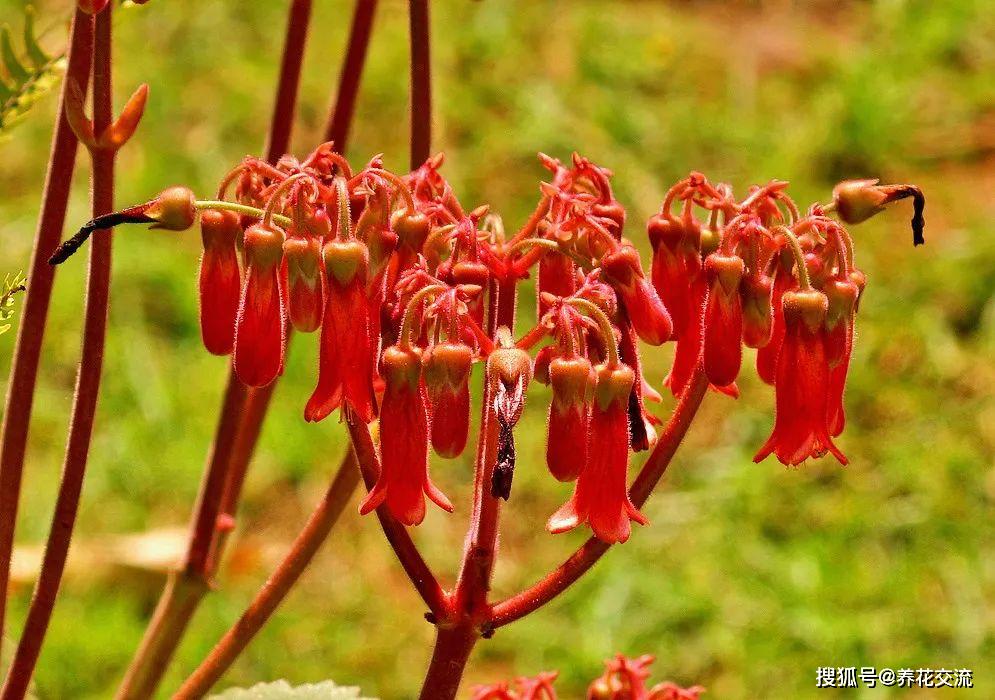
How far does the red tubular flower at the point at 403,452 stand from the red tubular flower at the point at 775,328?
28 centimetres

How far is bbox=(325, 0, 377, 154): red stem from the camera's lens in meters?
1.50

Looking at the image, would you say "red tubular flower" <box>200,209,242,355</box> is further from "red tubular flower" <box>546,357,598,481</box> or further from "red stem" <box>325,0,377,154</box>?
"red stem" <box>325,0,377,154</box>

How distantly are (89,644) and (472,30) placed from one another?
223 centimetres

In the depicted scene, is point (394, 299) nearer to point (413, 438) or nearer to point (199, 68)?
point (413, 438)

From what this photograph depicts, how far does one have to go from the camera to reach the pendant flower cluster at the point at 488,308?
1.09 meters

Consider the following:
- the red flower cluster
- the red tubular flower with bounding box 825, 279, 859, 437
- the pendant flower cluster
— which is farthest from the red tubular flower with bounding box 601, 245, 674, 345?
the red flower cluster

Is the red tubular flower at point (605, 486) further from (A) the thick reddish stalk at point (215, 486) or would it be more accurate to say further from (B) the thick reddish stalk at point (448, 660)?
(A) the thick reddish stalk at point (215, 486)

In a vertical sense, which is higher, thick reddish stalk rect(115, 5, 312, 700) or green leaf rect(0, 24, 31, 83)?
green leaf rect(0, 24, 31, 83)

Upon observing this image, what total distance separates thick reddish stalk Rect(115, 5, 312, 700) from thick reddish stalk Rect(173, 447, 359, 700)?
188 millimetres

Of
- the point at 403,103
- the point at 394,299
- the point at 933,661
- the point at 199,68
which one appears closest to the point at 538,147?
the point at 403,103

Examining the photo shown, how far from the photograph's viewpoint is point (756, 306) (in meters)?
1.14

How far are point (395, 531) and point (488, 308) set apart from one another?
20cm

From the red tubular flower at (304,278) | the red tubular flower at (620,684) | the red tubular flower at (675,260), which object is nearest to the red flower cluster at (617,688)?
the red tubular flower at (620,684)

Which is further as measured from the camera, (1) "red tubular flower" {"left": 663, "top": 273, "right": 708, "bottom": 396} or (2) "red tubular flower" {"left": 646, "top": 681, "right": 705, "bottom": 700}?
(2) "red tubular flower" {"left": 646, "top": 681, "right": 705, "bottom": 700}
